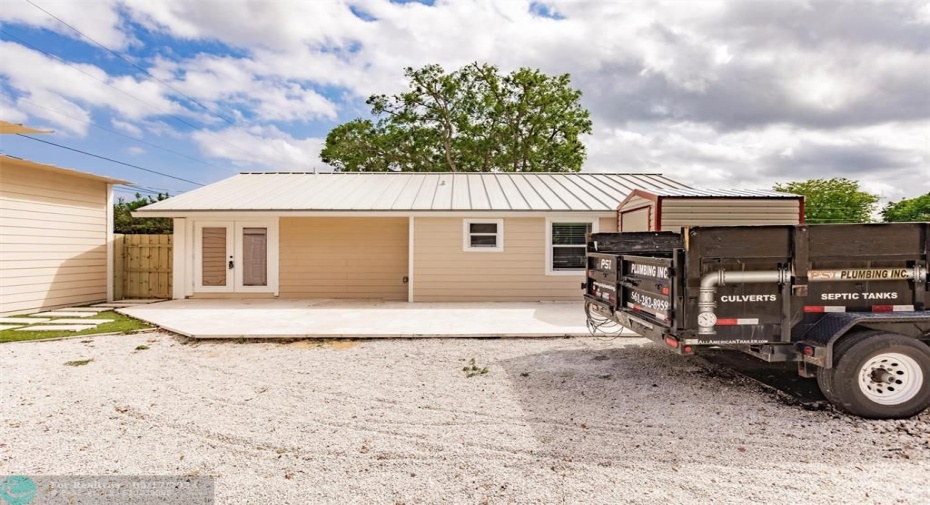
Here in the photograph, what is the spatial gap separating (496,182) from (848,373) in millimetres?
11206

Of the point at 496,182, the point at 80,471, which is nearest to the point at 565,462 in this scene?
the point at 80,471

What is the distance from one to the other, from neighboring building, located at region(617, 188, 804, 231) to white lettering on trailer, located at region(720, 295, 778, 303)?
540 cm

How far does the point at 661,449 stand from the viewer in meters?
3.41

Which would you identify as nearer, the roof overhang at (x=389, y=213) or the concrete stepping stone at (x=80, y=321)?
the concrete stepping stone at (x=80, y=321)

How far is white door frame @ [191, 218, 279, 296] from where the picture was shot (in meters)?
11.8

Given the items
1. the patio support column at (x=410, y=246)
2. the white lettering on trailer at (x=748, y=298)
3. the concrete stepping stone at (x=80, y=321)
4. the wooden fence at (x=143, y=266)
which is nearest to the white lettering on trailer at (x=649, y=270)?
the white lettering on trailer at (x=748, y=298)

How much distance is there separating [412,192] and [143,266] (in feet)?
24.6

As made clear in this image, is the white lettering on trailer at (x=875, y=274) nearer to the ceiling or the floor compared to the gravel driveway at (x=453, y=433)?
nearer to the ceiling

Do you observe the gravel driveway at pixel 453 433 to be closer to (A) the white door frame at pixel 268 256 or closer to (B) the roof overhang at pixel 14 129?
(B) the roof overhang at pixel 14 129

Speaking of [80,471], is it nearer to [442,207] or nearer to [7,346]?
[7,346]

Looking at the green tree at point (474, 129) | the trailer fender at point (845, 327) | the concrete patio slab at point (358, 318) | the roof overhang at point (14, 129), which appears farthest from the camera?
the green tree at point (474, 129)

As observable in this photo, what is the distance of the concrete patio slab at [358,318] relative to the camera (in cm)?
743

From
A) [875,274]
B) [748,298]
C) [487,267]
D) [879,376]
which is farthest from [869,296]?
[487,267]

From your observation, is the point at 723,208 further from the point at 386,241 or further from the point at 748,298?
the point at 386,241
